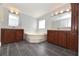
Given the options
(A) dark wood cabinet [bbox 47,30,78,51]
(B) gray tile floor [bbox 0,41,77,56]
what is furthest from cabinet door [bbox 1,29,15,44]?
(A) dark wood cabinet [bbox 47,30,78,51]

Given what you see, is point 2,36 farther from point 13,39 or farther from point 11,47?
point 11,47

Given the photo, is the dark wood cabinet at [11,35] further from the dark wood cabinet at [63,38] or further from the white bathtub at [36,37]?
the dark wood cabinet at [63,38]

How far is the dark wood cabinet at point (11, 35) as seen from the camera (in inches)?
95.4

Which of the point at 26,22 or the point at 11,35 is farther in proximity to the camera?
the point at 11,35

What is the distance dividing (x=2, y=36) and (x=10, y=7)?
996mm

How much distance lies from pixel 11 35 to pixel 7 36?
0.55 ft

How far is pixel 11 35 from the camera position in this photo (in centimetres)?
269

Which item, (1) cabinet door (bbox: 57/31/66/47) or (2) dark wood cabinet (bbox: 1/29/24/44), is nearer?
(2) dark wood cabinet (bbox: 1/29/24/44)

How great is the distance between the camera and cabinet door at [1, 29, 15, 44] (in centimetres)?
259

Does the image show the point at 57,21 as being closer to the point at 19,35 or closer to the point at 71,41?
the point at 71,41

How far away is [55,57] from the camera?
6.16 ft

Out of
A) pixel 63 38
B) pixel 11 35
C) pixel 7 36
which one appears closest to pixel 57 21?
pixel 63 38

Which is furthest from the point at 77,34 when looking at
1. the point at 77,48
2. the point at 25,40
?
the point at 25,40

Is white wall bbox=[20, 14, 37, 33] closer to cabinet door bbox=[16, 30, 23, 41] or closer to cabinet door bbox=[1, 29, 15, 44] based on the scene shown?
cabinet door bbox=[16, 30, 23, 41]
